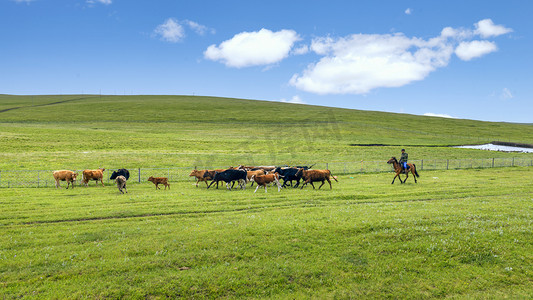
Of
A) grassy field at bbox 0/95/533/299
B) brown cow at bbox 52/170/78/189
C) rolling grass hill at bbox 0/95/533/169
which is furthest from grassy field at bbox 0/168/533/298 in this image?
rolling grass hill at bbox 0/95/533/169

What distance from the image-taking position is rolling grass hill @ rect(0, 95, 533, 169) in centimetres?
4475

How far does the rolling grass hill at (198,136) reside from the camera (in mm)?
44750

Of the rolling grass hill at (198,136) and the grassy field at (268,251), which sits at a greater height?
the rolling grass hill at (198,136)

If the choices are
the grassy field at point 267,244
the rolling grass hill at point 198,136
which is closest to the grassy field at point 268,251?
the grassy field at point 267,244

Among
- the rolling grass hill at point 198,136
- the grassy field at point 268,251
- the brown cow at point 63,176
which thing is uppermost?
the rolling grass hill at point 198,136

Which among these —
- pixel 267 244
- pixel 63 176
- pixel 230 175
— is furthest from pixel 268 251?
pixel 63 176

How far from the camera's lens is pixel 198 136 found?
72125 mm

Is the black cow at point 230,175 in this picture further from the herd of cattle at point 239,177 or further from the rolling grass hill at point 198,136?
the rolling grass hill at point 198,136

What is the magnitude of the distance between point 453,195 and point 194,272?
17.1m

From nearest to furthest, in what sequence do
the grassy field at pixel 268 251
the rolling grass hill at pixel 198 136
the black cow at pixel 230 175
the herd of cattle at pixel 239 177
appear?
the grassy field at pixel 268 251
the herd of cattle at pixel 239 177
the black cow at pixel 230 175
the rolling grass hill at pixel 198 136

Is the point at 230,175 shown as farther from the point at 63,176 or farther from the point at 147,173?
the point at 147,173


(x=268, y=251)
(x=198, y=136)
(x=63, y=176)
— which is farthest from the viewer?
(x=198, y=136)

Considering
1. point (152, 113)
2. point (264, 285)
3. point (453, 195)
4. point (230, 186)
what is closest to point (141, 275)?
point (264, 285)

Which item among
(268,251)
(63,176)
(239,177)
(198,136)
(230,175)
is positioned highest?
(198,136)
